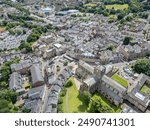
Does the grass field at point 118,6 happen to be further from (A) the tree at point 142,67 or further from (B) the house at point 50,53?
(A) the tree at point 142,67

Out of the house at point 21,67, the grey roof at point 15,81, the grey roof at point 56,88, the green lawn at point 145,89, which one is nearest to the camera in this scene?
the grey roof at point 56,88

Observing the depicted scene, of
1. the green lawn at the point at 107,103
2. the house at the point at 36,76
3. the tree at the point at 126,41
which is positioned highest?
the tree at the point at 126,41

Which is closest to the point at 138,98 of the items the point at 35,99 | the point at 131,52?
the point at 131,52

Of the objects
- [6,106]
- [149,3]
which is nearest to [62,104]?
[6,106]

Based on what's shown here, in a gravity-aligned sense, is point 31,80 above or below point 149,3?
below

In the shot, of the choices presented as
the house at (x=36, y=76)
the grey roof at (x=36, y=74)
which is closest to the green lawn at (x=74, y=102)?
the house at (x=36, y=76)

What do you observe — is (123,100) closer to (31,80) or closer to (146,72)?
(146,72)

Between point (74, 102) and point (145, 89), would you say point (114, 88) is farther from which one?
point (74, 102)

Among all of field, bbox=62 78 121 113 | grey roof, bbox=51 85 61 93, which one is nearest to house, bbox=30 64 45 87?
grey roof, bbox=51 85 61 93

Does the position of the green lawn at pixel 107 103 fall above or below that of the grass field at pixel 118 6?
below
